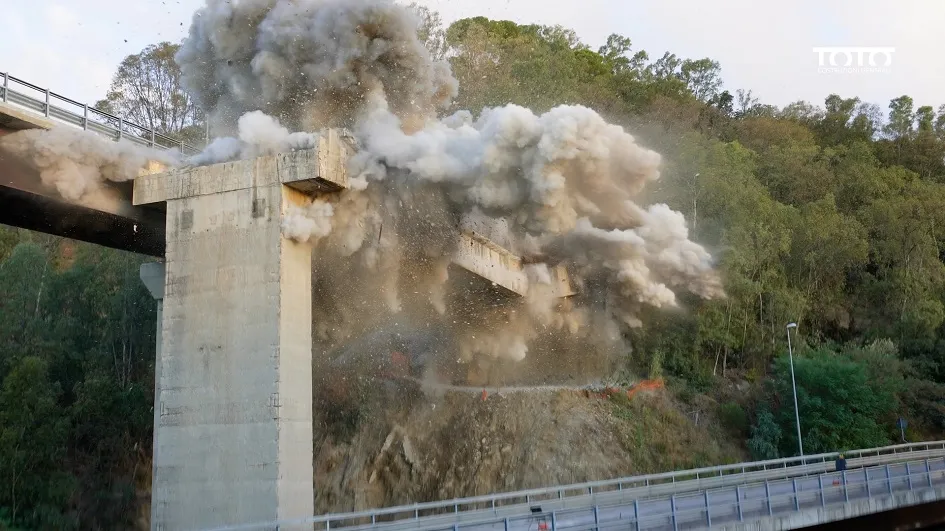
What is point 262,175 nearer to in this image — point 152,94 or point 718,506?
point 718,506

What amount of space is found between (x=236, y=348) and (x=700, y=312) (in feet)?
89.6

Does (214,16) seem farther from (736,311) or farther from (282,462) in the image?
(736,311)

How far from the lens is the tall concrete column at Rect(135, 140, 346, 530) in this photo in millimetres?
16766

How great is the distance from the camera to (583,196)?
21.8 metres

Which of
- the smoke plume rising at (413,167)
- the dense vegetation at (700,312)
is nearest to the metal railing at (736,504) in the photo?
the smoke plume rising at (413,167)

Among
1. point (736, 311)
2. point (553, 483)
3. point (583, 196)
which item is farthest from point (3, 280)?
point (736, 311)

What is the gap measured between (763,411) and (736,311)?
6151mm

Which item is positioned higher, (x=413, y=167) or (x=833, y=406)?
(x=413, y=167)

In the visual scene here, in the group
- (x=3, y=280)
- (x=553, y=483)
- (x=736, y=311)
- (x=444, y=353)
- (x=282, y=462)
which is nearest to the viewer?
(x=282, y=462)

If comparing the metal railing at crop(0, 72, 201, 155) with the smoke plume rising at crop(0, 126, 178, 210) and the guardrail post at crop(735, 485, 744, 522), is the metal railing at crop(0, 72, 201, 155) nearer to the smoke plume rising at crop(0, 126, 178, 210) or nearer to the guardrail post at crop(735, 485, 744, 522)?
the smoke plume rising at crop(0, 126, 178, 210)

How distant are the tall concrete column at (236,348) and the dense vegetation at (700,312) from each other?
14573 millimetres

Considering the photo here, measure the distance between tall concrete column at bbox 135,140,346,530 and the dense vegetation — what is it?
14573 millimetres

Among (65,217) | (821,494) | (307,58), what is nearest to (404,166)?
(307,58)

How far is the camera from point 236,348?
57.8ft
